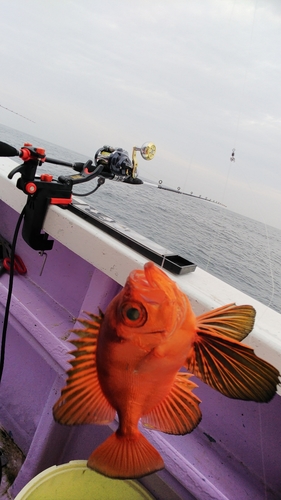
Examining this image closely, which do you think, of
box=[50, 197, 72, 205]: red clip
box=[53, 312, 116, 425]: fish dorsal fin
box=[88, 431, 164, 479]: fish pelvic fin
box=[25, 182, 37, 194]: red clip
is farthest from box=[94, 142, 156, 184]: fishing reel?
box=[88, 431, 164, 479]: fish pelvic fin

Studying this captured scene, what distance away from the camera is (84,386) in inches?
23.9

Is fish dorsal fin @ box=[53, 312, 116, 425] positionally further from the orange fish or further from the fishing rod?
the fishing rod

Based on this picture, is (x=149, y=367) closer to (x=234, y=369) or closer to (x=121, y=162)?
(x=234, y=369)

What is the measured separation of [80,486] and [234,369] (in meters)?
1.10

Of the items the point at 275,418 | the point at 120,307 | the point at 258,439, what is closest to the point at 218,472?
the point at 258,439

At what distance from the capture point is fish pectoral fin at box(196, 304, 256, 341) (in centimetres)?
54

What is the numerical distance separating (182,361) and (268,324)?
65cm

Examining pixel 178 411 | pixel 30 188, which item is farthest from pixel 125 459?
pixel 30 188

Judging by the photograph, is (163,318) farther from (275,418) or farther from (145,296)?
(275,418)

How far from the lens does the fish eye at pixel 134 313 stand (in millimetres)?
516

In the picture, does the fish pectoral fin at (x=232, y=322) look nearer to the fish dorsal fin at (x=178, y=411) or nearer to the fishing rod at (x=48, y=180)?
the fish dorsal fin at (x=178, y=411)

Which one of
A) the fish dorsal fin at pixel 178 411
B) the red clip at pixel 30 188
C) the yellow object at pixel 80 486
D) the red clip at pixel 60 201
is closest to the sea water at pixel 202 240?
the red clip at pixel 60 201

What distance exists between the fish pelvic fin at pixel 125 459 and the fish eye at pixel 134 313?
0.81 ft

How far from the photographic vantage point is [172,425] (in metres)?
0.62
